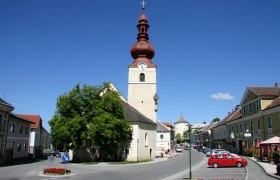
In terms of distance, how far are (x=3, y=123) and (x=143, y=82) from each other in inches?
1037

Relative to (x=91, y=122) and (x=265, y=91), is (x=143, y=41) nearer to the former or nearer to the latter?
(x=91, y=122)

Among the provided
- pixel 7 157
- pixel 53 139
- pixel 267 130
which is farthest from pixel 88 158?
→ pixel 267 130

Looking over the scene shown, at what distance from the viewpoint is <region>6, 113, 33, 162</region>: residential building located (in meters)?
40.0

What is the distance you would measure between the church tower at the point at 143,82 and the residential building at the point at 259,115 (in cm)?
1608

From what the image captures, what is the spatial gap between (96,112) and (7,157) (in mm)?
13608

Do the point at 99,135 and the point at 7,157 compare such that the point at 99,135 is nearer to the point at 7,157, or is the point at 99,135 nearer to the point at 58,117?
the point at 58,117

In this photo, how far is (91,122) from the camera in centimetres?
3878

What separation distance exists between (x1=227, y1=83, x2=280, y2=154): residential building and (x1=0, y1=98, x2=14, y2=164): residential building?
33415 mm

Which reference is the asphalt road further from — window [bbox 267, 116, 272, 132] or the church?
the church

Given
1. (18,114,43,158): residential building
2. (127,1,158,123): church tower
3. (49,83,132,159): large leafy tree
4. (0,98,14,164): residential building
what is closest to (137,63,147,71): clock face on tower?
(127,1,158,123): church tower

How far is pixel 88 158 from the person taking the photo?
4284cm

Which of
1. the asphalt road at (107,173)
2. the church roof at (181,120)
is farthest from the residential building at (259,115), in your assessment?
the church roof at (181,120)

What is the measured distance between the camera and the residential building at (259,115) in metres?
38.3

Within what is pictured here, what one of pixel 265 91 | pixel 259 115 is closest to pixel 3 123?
pixel 259 115
